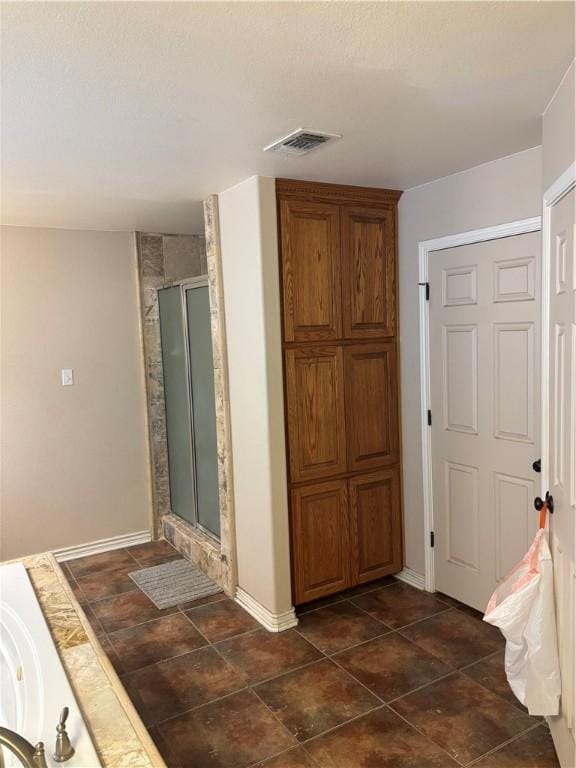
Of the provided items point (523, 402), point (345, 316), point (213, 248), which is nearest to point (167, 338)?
point (213, 248)

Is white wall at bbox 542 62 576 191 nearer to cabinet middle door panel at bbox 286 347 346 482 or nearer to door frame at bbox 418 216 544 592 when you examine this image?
door frame at bbox 418 216 544 592

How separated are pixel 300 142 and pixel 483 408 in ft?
5.21

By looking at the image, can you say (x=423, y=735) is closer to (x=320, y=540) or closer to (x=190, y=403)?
(x=320, y=540)

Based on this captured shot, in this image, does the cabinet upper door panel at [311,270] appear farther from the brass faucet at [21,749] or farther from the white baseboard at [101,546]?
the white baseboard at [101,546]

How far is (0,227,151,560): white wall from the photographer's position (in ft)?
12.8

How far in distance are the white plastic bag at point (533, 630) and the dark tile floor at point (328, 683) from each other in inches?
10.3

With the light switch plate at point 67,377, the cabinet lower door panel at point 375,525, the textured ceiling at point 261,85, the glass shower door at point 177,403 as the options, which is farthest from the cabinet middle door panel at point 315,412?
the light switch plate at point 67,377

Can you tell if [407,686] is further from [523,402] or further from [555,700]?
[523,402]

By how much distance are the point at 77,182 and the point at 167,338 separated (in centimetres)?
162

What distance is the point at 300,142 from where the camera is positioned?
7.67ft

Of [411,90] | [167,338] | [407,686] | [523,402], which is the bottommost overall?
[407,686]

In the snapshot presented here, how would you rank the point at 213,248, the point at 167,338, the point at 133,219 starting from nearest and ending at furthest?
the point at 213,248, the point at 133,219, the point at 167,338

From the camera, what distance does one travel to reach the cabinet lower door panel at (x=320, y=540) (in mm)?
3162

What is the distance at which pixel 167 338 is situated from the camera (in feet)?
14.1
